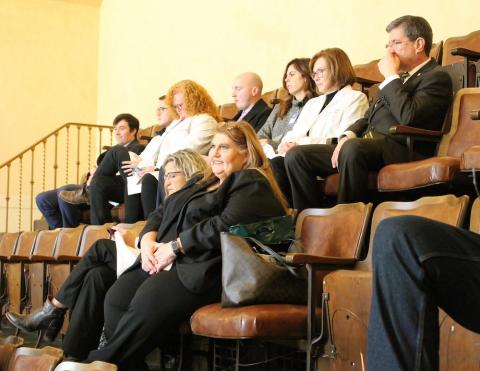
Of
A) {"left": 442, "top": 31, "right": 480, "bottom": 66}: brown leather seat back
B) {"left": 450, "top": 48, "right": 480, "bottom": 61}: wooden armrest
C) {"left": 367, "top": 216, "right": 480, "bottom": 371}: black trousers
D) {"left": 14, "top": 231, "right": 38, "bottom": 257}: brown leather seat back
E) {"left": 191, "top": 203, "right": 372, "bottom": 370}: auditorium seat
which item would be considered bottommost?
{"left": 14, "top": 231, "right": 38, "bottom": 257}: brown leather seat back

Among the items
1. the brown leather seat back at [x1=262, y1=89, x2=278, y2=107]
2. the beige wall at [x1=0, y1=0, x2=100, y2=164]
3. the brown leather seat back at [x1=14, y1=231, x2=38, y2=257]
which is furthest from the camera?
the beige wall at [x1=0, y1=0, x2=100, y2=164]

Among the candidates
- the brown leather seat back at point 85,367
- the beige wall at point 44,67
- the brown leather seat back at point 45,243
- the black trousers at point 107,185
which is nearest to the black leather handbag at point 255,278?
the brown leather seat back at point 85,367

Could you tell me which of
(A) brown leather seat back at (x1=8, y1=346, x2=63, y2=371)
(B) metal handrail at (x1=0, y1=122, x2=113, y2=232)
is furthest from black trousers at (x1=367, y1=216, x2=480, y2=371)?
(B) metal handrail at (x1=0, y1=122, x2=113, y2=232)

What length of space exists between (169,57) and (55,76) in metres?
2.08

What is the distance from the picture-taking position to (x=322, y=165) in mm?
3070

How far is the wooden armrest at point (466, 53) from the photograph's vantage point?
2971 mm

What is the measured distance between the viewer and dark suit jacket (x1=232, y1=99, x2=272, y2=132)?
4176 millimetres

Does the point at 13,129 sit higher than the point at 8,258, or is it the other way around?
the point at 13,129

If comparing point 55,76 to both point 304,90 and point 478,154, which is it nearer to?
point 304,90

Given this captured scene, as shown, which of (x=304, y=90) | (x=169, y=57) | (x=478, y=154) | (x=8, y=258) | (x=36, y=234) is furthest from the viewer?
(x=169, y=57)

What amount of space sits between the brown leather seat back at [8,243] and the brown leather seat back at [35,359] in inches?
135

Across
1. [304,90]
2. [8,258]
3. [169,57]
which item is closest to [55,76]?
[169,57]

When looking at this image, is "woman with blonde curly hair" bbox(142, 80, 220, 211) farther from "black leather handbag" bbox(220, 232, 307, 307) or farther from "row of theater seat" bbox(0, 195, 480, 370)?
"black leather handbag" bbox(220, 232, 307, 307)

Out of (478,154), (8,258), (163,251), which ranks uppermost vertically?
(478,154)
